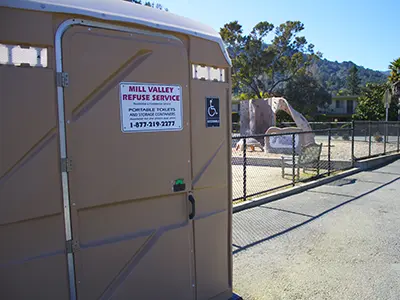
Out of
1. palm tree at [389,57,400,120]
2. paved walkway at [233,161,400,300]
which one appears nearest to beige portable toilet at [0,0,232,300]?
paved walkway at [233,161,400,300]

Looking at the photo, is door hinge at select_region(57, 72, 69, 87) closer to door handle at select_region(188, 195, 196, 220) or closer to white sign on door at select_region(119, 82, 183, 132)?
white sign on door at select_region(119, 82, 183, 132)

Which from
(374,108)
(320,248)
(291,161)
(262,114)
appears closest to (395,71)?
(374,108)

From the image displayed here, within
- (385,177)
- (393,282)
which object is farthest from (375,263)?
(385,177)

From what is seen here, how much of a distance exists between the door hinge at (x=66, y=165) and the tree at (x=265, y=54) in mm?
35950

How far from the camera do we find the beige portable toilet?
1959 mm

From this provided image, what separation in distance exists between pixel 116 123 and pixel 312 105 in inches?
Result: 1608

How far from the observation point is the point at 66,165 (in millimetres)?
2119

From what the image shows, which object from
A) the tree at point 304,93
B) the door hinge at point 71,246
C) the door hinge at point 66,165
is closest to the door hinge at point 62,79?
the door hinge at point 66,165

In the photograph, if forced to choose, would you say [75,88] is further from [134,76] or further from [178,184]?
[178,184]

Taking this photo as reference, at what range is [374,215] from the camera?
589cm

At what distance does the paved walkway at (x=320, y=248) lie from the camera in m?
3.45

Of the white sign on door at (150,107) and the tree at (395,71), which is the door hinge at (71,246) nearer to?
the white sign on door at (150,107)

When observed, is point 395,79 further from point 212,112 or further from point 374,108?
point 212,112

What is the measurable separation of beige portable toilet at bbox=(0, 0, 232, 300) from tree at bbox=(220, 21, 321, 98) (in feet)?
115
